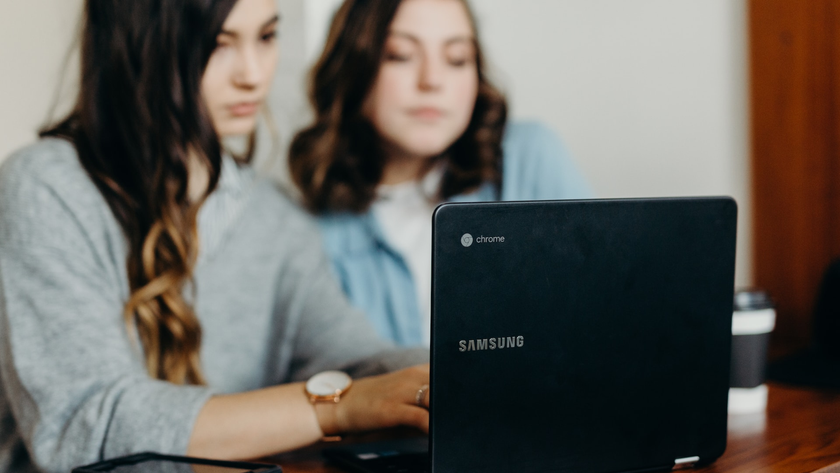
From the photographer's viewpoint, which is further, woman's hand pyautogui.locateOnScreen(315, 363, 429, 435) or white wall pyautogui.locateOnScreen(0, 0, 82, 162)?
white wall pyautogui.locateOnScreen(0, 0, 82, 162)

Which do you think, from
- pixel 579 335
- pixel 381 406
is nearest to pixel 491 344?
pixel 579 335

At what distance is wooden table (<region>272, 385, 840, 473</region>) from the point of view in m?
0.72

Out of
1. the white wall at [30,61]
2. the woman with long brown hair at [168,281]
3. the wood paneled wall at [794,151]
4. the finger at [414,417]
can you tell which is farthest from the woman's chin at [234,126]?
the wood paneled wall at [794,151]

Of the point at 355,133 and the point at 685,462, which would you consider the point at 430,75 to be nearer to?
the point at 355,133

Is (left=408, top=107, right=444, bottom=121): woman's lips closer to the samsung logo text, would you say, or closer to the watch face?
the watch face

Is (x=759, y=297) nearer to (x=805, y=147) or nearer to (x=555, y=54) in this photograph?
(x=805, y=147)

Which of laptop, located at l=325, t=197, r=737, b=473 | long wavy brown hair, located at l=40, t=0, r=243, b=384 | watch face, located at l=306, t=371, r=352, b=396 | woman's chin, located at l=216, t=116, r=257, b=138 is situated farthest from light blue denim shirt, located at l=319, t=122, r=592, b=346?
laptop, located at l=325, t=197, r=737, b=473

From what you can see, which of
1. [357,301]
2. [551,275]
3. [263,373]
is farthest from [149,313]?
[551,275]

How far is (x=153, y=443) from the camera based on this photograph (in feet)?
2.45

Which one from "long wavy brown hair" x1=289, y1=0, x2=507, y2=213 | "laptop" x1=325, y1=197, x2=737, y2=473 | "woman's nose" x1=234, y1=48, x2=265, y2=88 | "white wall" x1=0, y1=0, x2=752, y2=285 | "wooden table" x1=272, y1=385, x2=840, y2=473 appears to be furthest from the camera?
"white wall" x1=0, y1=0, x2=752, y2=285

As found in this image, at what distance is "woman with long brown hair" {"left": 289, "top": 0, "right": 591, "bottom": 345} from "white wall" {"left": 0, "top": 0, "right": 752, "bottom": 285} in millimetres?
184

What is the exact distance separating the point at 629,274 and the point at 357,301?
2.90ft

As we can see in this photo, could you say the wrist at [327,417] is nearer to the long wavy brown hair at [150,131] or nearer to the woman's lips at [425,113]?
the long wavy brown hair at [150,131]

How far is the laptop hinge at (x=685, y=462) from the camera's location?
0.69 meters
